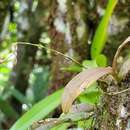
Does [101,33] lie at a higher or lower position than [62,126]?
higher

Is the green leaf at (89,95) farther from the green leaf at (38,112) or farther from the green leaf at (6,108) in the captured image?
the green leaf at (6,108)

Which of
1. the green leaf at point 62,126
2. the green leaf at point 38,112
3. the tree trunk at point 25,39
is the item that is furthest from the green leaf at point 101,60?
the tree trunk at point 25,39

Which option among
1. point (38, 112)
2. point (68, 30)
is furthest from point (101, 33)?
point (68, 30)

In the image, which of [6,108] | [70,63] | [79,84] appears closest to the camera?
[79,84]

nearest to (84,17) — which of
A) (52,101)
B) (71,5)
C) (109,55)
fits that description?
(71,5)

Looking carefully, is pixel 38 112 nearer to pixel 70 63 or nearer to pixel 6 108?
pixel 70 63

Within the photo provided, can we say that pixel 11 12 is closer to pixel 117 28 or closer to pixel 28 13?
pixel 28 13

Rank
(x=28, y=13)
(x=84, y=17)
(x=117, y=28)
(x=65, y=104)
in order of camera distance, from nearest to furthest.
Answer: (x=65, y=104)
(x=117, y=28)
(x=84, y=17)
(x=28, y=13)
